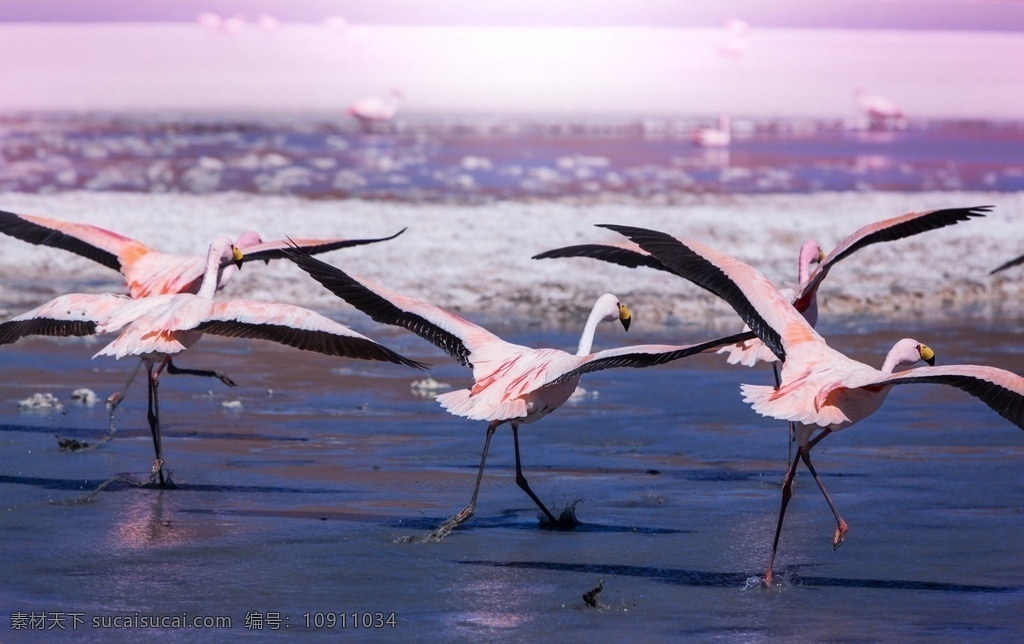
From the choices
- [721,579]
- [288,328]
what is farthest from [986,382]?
[288,328]

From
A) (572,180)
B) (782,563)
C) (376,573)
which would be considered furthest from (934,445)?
(572,180)

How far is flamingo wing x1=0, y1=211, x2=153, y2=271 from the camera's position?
9.45 meters

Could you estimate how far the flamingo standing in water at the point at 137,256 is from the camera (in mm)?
8992

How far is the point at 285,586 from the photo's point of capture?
19.2ft

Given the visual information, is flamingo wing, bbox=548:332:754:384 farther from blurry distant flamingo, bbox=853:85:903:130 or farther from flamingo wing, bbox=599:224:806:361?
blurry distant flamingo, bbox=853:85:903:130

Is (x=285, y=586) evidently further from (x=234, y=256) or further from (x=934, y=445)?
(x=934, y=445)

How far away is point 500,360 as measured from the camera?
6.98 meters

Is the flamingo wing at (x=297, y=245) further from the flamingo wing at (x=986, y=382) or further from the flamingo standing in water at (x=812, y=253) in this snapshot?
the flamingo wing at (x=986, y=382)

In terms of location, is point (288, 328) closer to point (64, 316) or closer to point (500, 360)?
point (500, 360)

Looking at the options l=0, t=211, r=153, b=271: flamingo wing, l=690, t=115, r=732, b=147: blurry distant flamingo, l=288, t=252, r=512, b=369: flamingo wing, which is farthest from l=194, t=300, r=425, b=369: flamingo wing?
l=690, t=115, r=732, b=147: blurry distant flamingo

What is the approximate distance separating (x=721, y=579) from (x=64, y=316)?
356 cm

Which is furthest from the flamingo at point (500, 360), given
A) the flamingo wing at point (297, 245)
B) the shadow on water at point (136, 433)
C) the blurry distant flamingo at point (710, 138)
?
the blurry distant flamingo at point (710, 138)

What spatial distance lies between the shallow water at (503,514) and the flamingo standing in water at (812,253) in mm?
545

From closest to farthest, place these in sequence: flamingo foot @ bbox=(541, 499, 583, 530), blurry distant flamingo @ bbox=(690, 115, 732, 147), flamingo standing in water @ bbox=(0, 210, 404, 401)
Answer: flamingo foot @ bbox=(541, 499, 583, 530) < flamingo standing in water @ bbox=(0, 210, 404, 401) < blurry distant flamingo @ bbox=(690, 115, 732, 147)
